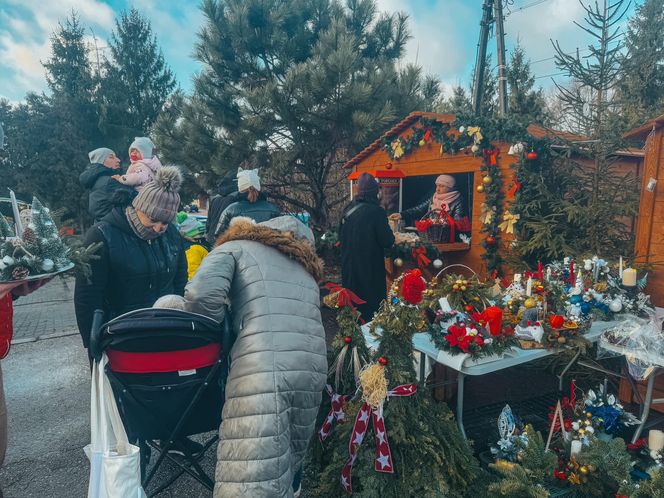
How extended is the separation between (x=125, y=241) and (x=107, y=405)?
109 cm

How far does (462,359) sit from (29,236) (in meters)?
2.50

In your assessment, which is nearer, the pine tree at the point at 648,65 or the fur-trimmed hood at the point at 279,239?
the fur-trimmed hood at the point at 279,239

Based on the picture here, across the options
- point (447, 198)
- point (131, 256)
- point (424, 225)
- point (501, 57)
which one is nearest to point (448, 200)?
point (447, 198)

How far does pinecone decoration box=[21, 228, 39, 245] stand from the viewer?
200cm

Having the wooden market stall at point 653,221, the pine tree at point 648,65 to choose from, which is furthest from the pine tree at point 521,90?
the wooden market stall at point 653,221

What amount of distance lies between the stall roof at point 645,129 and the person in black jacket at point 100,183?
174 inches

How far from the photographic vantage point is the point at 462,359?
284 centimetres

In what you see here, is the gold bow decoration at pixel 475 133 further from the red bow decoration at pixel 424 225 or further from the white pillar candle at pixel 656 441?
the white pillar candle at pixel 656 441

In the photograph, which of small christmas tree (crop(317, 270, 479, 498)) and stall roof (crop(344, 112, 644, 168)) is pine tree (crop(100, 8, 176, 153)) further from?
small christmas tree (crop(317, 270, 479, 498))

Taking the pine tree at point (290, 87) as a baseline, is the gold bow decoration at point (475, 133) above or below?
below

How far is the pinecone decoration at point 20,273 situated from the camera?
1.91m

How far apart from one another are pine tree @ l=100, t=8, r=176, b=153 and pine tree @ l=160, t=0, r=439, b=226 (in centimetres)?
839

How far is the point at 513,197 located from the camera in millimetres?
5309

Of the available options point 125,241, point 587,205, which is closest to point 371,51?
point 587,205
